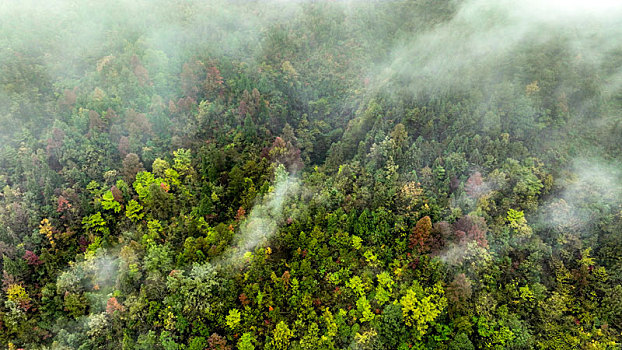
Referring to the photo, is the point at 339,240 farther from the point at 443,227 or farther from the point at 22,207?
the point at 22,207

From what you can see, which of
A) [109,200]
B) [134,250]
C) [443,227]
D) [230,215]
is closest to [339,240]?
[443,227]

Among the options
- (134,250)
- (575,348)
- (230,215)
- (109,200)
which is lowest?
(575,348)

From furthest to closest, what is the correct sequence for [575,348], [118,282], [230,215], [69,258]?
[230,215] < [69,258] < [118,282] < [575,348]

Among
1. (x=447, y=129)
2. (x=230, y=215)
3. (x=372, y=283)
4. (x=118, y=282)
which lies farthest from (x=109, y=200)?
(x=447, y=129)

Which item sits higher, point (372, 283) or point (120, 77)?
point (120, 77)

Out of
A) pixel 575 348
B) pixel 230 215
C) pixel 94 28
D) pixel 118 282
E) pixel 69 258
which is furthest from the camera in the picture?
pixel 94 28

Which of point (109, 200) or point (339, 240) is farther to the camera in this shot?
point (109, 200)

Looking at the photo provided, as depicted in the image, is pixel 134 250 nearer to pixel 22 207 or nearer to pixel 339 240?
pixel 22 207
